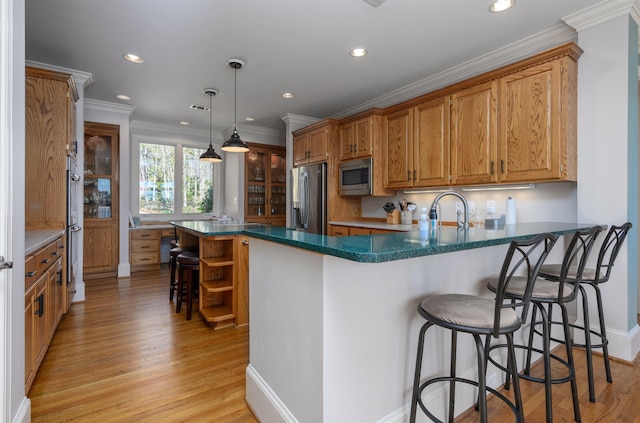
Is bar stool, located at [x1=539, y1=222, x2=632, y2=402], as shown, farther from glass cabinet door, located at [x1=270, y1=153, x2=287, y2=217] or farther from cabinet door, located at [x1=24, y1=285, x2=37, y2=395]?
glass cabinet door, located at [x1=270, y1=153, x2=287, y2=217]

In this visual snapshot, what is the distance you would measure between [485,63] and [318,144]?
2.27 meters

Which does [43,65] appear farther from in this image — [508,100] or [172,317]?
[508,100]

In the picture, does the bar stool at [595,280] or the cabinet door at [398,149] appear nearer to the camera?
the bar stool at [595,280]

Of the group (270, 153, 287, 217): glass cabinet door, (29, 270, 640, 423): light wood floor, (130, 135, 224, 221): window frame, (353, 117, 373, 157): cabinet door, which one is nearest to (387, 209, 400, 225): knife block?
(353, 117, 373, 157): cabinet door

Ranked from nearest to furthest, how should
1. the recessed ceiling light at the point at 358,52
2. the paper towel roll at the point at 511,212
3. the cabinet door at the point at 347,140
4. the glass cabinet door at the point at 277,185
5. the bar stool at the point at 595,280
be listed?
the bar stool at the point at 595,280
the paper towel roll at the point at 511,212
the recessed ceiling light at the point at 358,52
the cabinet door at the point at 347,140
the glass cabinet door at the point at 277,185

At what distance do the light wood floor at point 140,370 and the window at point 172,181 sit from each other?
2874 millimetres

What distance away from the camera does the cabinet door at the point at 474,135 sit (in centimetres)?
290

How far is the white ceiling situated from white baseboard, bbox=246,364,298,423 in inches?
97.1

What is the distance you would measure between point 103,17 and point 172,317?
2.63 meters

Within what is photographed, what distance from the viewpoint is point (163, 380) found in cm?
204

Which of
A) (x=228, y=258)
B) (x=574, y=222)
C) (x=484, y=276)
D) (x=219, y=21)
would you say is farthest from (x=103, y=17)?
(x=574, y=222)

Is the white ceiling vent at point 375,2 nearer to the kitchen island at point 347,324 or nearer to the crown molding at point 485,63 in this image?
the crown molding at point 485,63

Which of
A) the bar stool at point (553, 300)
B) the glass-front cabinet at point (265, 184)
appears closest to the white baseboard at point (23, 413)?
the bar stool at point (553, 300)

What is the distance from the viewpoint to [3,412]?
1311mm
